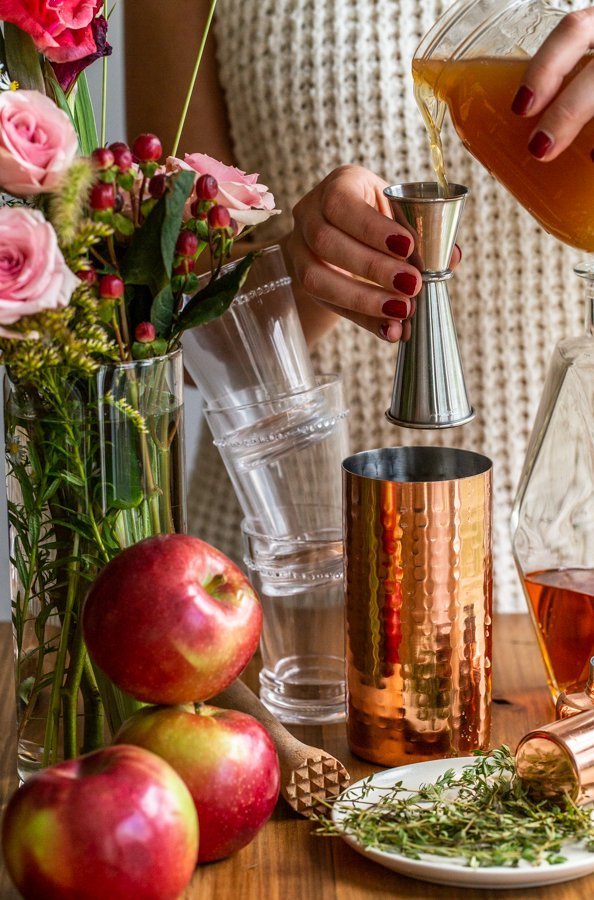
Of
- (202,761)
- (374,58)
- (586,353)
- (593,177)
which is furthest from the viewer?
(374,58)

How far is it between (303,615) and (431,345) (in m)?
0.22

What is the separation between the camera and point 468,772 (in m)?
0.64

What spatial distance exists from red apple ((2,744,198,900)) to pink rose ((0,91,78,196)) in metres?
0.28

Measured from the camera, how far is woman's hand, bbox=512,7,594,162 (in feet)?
2.09

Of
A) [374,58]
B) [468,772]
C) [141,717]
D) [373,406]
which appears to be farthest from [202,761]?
[374,58]

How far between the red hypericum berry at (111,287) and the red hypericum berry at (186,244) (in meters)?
0.04

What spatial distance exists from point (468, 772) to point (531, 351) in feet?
2.29

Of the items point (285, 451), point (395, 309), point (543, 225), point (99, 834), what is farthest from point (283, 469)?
point (99, 834)

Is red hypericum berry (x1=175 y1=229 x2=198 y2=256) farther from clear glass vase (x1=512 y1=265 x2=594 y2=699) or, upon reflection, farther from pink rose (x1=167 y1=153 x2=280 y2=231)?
clear glass vase (x1=512 y1=265 x2=594 y2=699)

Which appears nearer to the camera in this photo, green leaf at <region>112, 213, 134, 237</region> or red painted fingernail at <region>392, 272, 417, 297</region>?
green leaf at <region>112, 213, 134, 237</region>

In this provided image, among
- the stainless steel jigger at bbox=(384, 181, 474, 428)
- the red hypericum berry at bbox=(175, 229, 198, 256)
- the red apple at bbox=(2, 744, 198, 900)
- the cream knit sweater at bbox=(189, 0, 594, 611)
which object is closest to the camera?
the red apple at bbox=(2, 744, 198, 900)

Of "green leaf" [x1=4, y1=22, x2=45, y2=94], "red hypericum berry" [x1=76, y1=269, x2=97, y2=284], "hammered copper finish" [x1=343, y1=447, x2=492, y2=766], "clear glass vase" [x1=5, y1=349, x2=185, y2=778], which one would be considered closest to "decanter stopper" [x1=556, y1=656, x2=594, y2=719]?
"hammered copper finish" [x1=343, y1=447, x2=492, y2=766]

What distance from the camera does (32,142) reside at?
56cm

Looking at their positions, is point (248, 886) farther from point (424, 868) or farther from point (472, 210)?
point (472, 210)
